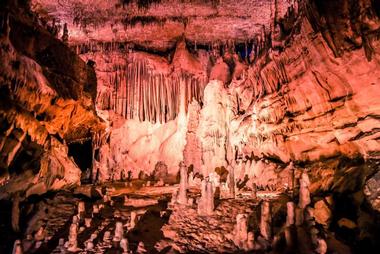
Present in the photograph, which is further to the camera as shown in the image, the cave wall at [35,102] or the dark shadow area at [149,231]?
the cave wall at [35,102]

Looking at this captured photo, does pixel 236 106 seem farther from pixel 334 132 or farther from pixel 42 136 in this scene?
pixel 42 136

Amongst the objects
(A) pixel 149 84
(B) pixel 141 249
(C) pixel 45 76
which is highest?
(A) pixel 149 84

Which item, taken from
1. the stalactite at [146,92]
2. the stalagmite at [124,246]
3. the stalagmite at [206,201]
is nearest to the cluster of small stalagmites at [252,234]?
the stalagmite at [206,201]

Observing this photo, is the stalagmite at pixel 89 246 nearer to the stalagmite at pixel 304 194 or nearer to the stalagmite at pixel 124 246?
the stalagmite at pixel 124 246

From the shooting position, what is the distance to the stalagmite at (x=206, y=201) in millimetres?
10027

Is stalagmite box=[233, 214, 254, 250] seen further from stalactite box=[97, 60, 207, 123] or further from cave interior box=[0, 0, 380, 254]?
stalactite box=[97, 60, 207, 123]

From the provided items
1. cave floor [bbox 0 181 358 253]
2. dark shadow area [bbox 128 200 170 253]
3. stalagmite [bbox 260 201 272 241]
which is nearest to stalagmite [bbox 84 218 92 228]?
cave floor [bbox 0 181 358 253]

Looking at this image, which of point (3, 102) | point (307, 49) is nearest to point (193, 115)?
point (307, 49)

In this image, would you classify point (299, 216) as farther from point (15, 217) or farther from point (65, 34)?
point (65, 34)

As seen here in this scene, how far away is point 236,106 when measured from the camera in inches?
734

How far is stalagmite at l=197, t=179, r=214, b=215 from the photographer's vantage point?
10027 mm

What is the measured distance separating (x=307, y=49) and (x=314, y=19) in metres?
1.24

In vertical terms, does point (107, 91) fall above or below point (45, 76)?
above

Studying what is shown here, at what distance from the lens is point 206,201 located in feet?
33.0
